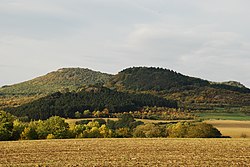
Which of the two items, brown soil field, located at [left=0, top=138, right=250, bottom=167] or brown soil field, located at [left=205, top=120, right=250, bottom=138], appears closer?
brown soil field, located at [left=0, top=138, right=250, bottom=167]

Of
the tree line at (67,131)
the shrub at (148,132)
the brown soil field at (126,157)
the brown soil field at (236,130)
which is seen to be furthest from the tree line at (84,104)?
the brown soil field at (126,157)

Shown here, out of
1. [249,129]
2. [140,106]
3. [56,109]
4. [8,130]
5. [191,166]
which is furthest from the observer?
[140,106]

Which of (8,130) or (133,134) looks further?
(133,134)

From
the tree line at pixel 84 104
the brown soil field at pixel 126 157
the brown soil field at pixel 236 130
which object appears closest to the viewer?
the brown soil field at pixel 126 157

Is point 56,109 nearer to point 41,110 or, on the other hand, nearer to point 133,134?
point 41,110

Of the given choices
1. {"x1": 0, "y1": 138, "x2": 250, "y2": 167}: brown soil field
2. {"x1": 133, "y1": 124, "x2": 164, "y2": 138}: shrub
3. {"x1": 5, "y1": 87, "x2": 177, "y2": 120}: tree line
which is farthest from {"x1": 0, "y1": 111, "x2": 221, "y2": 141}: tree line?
{"x1": 5, "y1": 87, "x2": 177, "y2": 120}: tree line

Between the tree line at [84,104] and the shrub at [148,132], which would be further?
the tree line at [84,104]

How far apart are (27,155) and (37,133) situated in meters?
33.0

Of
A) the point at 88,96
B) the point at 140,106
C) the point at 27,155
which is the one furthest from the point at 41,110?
the point at 27,155

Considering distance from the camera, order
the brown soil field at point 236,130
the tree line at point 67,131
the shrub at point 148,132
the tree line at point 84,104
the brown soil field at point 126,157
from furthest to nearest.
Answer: the tree line at point 84,104 → the brown soil field at point 236,130 → the shrub at point 148,132 → the tree line at point 67,131 → the brown soil field at point 126,157

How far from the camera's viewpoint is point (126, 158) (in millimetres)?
43531

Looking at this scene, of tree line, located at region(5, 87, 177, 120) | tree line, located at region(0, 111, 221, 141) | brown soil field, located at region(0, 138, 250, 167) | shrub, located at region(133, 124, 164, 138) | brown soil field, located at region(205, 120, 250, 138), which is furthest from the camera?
tree line, located at region(5, 87, 177, 120)

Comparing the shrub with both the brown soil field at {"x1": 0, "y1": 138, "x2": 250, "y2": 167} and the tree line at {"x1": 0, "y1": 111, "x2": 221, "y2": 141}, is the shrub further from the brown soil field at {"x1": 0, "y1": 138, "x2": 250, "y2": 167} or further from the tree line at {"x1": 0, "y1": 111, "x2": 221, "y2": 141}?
the brown soil field at {"x1": 0, "y1": 138, "x2": 250, "y2": 167}

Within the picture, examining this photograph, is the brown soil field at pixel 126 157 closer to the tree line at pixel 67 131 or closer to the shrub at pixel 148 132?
the tree line at pixel 67 131
